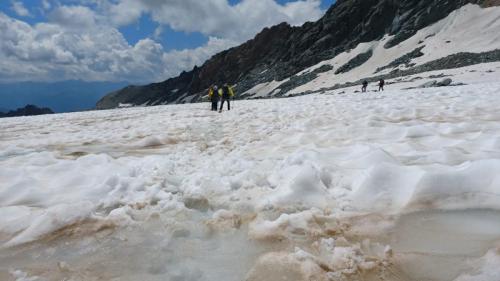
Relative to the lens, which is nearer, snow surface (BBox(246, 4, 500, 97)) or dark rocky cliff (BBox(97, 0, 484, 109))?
snow surface (BBox(246, 4, 500, 97))

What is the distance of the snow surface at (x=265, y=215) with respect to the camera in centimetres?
327

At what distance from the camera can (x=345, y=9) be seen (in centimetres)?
11300

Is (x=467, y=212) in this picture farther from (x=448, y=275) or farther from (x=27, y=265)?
(x=27, y=265)

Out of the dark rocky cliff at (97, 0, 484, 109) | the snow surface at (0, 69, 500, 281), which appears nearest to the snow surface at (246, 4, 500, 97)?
the dark rocky cliff at (97, 0, 484, 109)

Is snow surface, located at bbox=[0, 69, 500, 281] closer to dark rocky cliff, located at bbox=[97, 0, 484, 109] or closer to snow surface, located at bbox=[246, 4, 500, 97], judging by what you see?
snow surface, located at bbox=[246, 4, 500, 97]

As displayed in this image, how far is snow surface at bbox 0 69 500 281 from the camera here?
3271mm

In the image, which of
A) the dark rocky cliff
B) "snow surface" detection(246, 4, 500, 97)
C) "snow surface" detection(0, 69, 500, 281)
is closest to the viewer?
"snow surface" detection(0, 69, 500, 281)

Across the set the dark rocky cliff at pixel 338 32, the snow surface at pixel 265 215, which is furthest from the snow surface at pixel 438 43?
the snow surface at pixel 265 215

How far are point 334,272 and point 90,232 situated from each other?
2.88 m

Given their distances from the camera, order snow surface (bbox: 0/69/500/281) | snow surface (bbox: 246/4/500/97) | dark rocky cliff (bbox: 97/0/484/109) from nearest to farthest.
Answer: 1. snow surface (bbox: 0/69/500/281)
2. snow surface (bbox: 246/4/500/97)
3. dark rocky cliff (bbox: 97/0/484/109)

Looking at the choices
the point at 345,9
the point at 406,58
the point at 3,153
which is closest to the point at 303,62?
the point at 345,9

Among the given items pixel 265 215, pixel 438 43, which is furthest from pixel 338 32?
pixel 265 215

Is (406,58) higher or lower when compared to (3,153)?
higher

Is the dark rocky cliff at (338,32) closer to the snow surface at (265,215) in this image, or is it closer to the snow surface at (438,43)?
the snow surface at (438,43)
